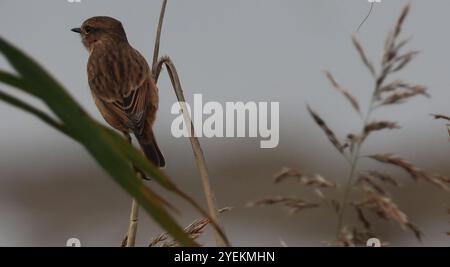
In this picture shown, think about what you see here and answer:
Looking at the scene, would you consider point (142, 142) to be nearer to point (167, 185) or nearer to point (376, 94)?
point (376, 94)

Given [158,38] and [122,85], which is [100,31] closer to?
[122,85]

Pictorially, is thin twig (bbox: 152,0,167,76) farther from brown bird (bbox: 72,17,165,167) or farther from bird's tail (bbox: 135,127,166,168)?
bird's tail (bbox: 135,127,166,168)

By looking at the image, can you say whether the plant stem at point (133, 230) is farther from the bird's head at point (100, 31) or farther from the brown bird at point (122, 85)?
the bird's head at point (100, 31)

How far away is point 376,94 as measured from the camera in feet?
2.24

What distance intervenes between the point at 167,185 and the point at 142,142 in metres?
0.94

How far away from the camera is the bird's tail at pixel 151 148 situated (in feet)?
4.48

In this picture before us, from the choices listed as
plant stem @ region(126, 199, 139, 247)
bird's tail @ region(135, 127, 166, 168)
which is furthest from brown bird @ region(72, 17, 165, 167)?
plant stem @ region(126, 199, 139, 247)

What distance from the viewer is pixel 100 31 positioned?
1.54 m

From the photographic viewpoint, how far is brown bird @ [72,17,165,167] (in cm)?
139

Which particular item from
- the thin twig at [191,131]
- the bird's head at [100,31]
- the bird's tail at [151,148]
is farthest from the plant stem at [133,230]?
the bird's head at [100,31]

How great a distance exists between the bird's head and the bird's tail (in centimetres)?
23

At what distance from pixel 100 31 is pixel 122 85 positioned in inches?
6.3
